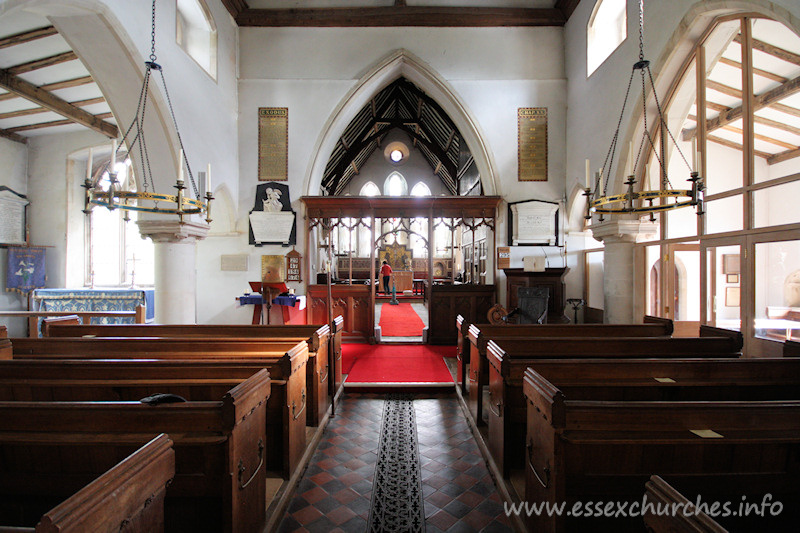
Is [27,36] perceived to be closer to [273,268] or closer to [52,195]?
[52,195]

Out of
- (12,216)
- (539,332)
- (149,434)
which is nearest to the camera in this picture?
(149,434)

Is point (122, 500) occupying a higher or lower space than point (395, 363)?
higher

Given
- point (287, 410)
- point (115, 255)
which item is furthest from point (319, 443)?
point (115, 255)

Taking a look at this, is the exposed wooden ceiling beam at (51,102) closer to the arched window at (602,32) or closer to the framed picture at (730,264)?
the arched window at (602,32)

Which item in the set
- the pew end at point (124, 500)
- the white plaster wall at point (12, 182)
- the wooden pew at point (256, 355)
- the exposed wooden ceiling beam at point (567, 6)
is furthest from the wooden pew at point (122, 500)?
the white plaster wall at point (12, 182)

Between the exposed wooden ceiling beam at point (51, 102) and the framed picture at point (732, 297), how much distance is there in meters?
9.55

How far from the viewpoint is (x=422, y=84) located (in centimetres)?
689

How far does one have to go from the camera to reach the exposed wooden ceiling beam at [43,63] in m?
5.16

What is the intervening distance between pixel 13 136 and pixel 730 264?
1177 centimetres

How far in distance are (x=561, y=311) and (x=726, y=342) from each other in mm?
3133

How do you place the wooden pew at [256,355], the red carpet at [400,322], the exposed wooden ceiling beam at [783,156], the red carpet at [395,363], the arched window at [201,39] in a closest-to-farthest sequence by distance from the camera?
the wooden pew at [256,355] → the exposed wooden ceiling beam at [783,156] → the red carpet at [395,363] → the arched window at [201,39] → the red carpet at [400,322]

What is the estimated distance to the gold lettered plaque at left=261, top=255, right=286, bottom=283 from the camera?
6.45m

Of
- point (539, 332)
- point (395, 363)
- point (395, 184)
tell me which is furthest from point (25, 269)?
point (395, 184)

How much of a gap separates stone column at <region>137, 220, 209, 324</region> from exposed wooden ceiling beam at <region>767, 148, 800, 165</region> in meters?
6.05
